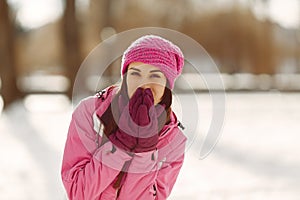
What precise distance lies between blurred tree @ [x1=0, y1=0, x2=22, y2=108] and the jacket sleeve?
8703mm

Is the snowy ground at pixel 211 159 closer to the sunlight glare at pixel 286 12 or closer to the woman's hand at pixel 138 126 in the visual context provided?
the woman's hand at pixel 138 126

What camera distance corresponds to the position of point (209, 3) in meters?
17.1

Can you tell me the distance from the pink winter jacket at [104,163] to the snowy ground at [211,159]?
0.12 meters

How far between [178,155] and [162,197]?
113 millimetres

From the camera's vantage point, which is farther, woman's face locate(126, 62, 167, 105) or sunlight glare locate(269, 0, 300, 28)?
sunlight glare locate(269, 0, 300, 28)

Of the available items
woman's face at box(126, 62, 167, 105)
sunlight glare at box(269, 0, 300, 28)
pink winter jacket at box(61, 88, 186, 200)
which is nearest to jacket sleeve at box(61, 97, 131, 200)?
pink winter jacket at box(61, 88, 186, 200)

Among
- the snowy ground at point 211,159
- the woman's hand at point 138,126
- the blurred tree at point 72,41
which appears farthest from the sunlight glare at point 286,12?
the woman's hand at point 138,126

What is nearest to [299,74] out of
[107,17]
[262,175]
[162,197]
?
[107,17]

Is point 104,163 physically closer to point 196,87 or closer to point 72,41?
point 196,87

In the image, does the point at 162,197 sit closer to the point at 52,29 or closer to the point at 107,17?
the point at 107,17

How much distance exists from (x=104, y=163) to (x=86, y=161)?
70 millimetres

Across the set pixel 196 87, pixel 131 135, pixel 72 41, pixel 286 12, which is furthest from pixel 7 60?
pixel 131 135

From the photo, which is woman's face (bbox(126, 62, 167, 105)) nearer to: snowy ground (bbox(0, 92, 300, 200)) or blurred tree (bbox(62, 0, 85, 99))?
snowy ground (bbox(0, 92, 300, 200))

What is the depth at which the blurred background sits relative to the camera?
391 centimetres
